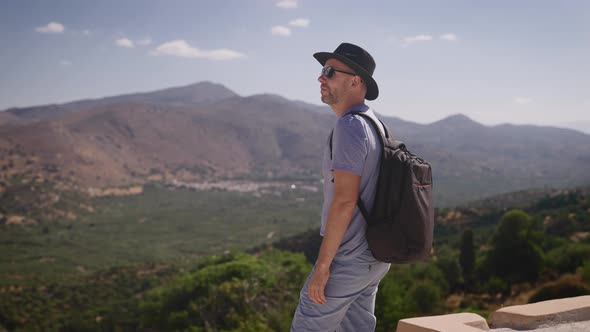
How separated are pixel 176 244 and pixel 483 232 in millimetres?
46831

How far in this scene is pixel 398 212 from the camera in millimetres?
2420

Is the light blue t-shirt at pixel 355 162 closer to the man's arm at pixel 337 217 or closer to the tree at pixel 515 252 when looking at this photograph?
the man's arm at pixel 337 217

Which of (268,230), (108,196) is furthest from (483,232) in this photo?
(108,196)

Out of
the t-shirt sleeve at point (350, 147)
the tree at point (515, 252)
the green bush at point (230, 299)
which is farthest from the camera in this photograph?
the green bush at point (230, 299)

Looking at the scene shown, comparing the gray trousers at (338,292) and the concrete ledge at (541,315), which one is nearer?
the gray trousers at (338,292)

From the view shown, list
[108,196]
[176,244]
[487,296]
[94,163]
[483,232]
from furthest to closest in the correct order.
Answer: [94,163] < [108,196] < [176,244] < [483,232] < [487,296]

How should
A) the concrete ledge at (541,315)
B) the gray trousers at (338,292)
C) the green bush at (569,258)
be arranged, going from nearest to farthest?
the gray trousers at (338,292) → the concrete ledge at (541,315) → the green bush at (569,258)

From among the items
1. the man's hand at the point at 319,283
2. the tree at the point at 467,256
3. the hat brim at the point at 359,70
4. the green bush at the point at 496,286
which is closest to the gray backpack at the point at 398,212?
the man's hand at the point at 319,283

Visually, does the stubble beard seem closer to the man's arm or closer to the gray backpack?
the gray backpack

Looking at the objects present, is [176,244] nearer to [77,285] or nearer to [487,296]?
[77,285]

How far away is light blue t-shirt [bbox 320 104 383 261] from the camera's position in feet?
7.81

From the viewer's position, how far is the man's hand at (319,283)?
2436mm

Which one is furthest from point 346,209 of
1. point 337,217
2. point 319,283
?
point 319,283

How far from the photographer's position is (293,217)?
87.0 metres
